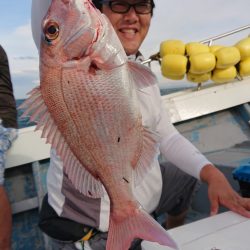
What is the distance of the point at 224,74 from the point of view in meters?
3.49

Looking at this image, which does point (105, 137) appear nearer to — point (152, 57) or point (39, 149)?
point (39, 149)

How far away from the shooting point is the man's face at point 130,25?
1733 mm

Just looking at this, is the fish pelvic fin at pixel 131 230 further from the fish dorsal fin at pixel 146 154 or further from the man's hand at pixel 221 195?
the man's hand at pixel 221 195

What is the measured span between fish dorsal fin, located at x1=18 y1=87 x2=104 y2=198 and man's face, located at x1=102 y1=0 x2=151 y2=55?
851 mm

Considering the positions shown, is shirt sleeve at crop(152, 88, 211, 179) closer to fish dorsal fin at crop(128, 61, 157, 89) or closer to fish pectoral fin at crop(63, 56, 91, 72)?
fish dorsal fin at crop(128, 61, 157, 89)

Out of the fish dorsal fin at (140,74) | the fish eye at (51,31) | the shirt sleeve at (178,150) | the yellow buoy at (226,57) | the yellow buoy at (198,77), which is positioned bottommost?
the shirt sleeve at (178,150)

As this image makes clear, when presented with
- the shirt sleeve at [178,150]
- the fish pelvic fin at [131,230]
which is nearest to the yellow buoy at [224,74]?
the shirt sleeve at [178,150]

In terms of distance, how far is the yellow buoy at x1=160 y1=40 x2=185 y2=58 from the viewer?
11.3 ft

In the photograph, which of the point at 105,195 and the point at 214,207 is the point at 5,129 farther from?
the point at 214,207

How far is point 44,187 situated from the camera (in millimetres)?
2701

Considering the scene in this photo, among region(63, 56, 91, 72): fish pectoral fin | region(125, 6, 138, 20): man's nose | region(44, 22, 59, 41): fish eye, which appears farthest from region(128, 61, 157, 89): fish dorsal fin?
region(125, 6, 138, 20): man's nose

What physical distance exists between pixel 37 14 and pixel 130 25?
51cm

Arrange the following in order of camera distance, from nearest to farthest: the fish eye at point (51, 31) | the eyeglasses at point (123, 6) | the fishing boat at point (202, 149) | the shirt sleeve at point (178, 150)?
the fish eye at point (51, 31) → the fishing boat at point (202, 149) → the eyeglasses at point (123, 6) → the shirt sleeve at point (178, 150)

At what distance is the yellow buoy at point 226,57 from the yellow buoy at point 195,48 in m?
0.14
